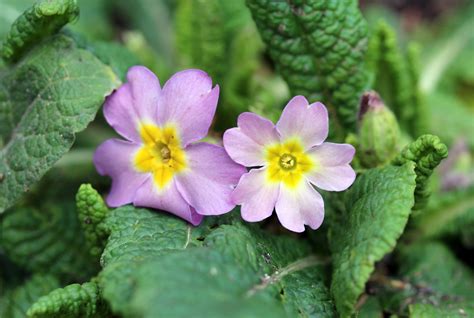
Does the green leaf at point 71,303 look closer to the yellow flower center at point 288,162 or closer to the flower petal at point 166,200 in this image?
the flower petal at point 166,200

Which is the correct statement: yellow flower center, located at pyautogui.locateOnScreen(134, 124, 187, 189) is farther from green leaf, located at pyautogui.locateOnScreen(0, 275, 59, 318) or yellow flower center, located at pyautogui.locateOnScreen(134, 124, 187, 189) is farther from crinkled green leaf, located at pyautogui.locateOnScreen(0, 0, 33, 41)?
crinkled green leaf, located at pyautogui.locateOnScreen(0, 0, 33, 41)

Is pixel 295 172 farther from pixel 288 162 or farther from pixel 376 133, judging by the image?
pixel 376 133

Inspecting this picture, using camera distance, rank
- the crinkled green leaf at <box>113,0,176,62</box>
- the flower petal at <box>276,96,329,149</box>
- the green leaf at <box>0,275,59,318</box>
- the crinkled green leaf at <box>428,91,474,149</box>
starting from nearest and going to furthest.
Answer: the flower petal at <box>276,96,329,149</box>, the green leaf at <box>0,275,59,318</box>, the crinkled green leaf at <box>428,91,474,149</box>, the crinkled green leaf at <box>113,0,176,62</box>

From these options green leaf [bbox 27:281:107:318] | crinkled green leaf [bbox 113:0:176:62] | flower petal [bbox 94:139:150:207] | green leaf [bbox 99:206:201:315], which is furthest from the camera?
crinkled green leaf [bbox 113:0:176:62]

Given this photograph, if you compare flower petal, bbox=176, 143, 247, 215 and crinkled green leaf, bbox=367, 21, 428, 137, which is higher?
flower petal, bbox=176, 143, 247, 215

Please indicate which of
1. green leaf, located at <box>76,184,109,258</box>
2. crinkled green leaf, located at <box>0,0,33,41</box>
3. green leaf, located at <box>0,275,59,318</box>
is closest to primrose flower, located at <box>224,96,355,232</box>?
green leaf, located at <box>76,184,109,258</box>

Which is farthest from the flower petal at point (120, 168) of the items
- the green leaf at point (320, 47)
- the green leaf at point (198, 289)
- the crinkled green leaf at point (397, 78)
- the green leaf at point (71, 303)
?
the crinkled green leaf at point (397, 78)

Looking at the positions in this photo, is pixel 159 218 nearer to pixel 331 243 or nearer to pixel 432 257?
pixel 331 243
